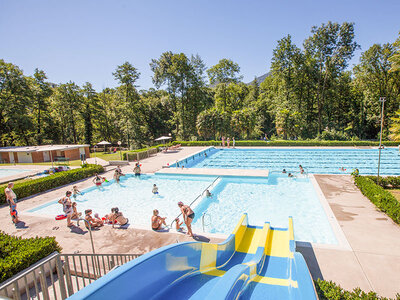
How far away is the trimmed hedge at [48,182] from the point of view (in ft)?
42.3

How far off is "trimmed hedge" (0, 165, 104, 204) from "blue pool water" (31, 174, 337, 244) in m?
2.35

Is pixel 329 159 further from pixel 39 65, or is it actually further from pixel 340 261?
pixel 39 65

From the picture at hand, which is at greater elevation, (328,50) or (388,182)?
(328,50)

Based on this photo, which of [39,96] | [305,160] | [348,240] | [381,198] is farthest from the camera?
[39,96]

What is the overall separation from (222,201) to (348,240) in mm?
6533

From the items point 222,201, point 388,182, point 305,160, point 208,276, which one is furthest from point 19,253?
point 305,160

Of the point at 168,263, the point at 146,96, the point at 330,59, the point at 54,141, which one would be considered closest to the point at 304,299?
the point at 168,263

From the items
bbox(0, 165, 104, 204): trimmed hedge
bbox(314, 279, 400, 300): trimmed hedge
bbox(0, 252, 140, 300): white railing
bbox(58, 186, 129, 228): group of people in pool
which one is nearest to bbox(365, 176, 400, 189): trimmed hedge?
bbox(314, 279, 400, 300): trimmed hedge

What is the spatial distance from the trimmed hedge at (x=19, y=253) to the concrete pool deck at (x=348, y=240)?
4.34ft

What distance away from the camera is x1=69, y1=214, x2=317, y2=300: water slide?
2951 mm

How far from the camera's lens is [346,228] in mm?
7977

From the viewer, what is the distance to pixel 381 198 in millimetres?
9141

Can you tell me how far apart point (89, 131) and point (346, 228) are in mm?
41033

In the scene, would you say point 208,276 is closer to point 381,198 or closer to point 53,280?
point 53,280
